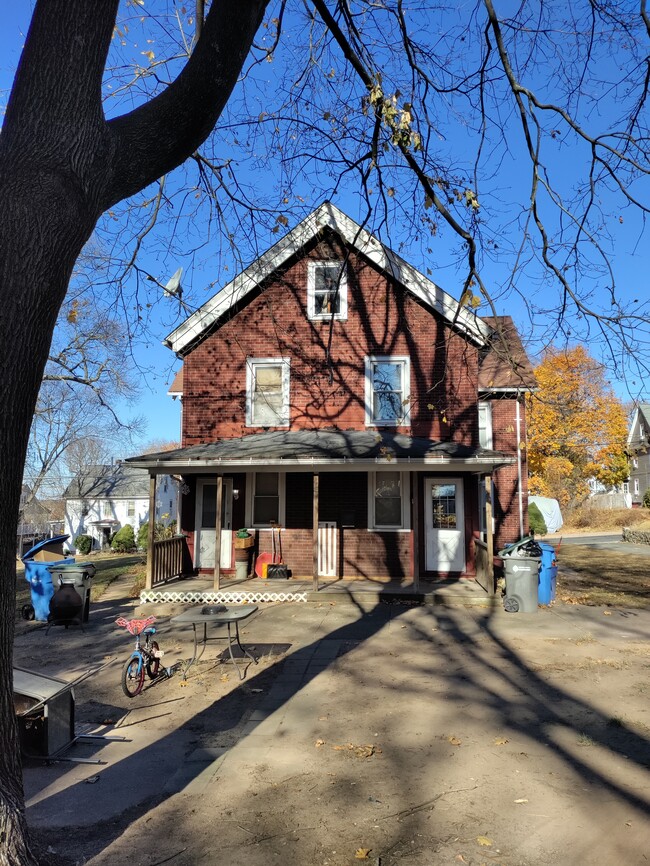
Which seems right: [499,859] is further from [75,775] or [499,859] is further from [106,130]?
[106,130]

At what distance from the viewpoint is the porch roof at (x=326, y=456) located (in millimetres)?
12203

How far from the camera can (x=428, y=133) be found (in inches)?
262

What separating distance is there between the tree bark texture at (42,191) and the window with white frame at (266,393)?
11.6 m

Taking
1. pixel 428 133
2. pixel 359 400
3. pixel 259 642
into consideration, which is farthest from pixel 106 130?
pixel 359 400

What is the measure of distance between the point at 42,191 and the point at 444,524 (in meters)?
13.0

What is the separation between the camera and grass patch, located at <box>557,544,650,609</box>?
12852 mm

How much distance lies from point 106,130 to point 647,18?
469 cm

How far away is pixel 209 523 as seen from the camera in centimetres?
1534

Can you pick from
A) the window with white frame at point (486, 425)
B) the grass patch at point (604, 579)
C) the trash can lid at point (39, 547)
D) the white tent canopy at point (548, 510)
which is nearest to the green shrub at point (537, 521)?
the white tent canopy at point (548, 510)

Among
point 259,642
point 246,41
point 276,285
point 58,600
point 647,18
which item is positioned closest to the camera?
point 246,41

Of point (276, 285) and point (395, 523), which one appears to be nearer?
point (395, 523)

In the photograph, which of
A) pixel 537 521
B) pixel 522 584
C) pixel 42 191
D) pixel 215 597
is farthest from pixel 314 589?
pixel 537 521

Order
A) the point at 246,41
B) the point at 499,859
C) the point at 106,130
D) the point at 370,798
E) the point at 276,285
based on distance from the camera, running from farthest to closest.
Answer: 1. the point at 276,285
2. the point at 370,798
3. the point at 246,41
4. the point at 499,859
5. the point at 106,130

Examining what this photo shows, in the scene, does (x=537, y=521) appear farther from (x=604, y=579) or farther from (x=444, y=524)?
(x=444, y=524)
